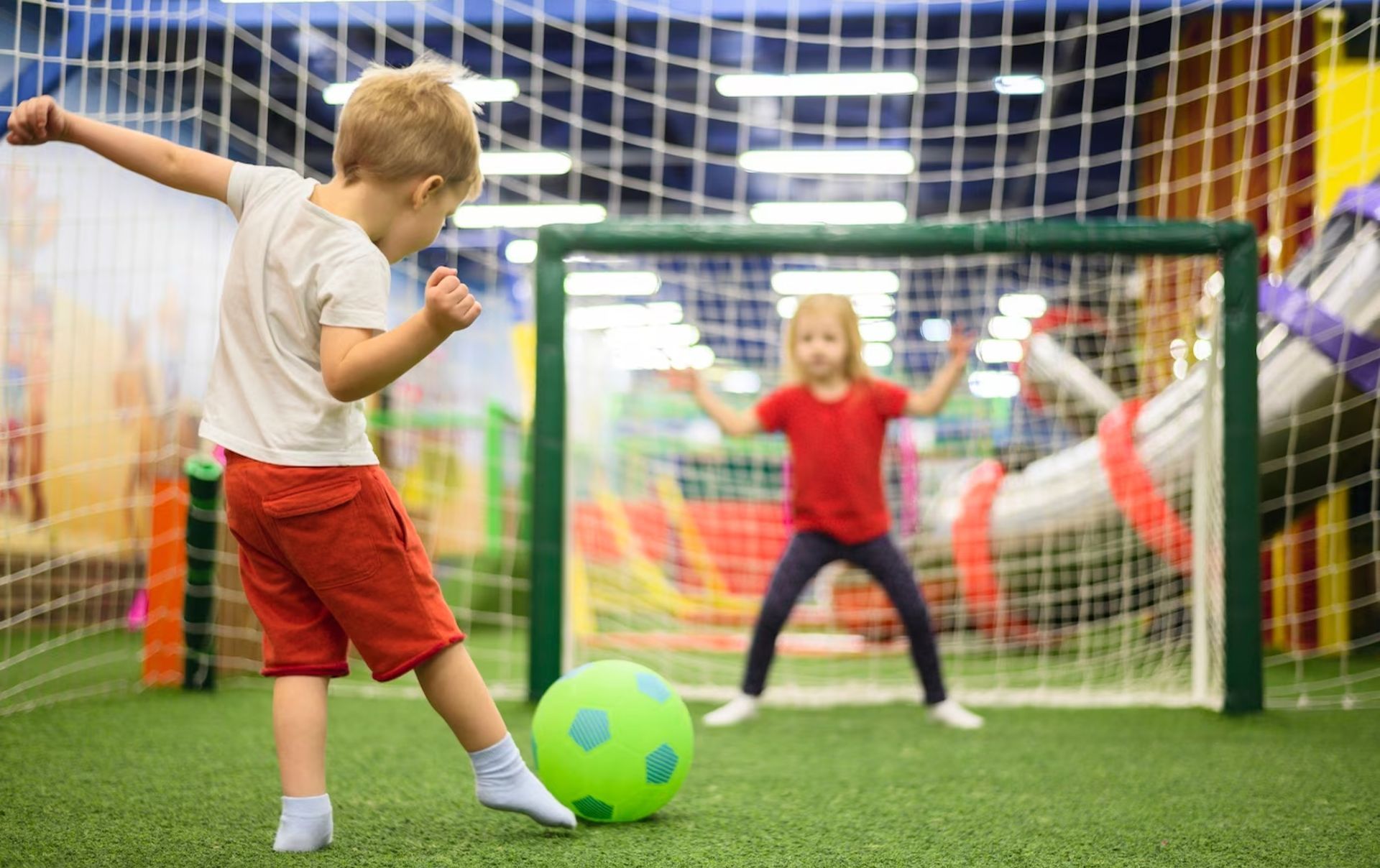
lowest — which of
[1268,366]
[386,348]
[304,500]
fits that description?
[304,500]

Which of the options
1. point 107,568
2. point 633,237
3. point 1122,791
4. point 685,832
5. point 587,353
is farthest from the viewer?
point 587,353

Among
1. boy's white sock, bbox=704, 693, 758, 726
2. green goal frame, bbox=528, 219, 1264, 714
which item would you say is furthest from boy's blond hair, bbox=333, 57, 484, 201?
boy's white sock, bbox=704, 693, 758, 726

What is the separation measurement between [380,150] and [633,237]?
166 cm

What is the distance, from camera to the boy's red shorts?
166 centimetres

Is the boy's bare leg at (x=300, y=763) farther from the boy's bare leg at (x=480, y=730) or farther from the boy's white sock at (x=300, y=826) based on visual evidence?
the boy's bare leg at (x=480, y=730)

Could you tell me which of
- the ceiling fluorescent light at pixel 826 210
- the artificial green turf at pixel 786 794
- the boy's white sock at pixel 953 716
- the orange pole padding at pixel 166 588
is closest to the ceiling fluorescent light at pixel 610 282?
the ceiling fluorescent light at pixel 826 210

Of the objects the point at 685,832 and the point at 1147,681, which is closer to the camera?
the point at 685,832

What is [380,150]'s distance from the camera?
5.51ft

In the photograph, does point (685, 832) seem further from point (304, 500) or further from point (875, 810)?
point (304, 500)

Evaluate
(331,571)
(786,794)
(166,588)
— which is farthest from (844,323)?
(166,588)

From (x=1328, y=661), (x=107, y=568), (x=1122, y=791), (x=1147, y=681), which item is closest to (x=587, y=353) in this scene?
(x=107, y=568)

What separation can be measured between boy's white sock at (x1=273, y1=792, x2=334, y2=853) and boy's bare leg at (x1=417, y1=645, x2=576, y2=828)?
8.5 inches

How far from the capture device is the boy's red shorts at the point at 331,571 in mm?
1659

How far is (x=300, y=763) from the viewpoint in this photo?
1.66 metres
